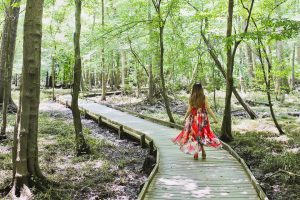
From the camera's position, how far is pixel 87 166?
10.7 metres

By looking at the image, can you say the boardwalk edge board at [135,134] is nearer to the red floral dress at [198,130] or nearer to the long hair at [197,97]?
the red floral dress at [198,130]

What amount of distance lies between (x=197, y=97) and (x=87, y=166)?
13.5ft

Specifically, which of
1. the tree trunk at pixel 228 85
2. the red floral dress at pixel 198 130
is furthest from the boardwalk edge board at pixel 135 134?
the tree trunk at pixel 228 85

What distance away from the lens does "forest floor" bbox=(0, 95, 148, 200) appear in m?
8.40

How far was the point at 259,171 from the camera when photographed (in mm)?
9750

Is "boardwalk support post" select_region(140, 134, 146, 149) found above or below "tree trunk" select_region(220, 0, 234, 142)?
below

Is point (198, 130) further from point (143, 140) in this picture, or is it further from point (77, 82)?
point (77, 82)

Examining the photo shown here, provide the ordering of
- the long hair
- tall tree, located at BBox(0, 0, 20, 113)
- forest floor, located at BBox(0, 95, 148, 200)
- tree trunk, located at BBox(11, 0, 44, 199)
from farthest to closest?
tall tree, located at BBox(0, 0, 20, 113)
the long hair
forest floor, located at BBox(0, 95, 148, 200)
tree trunk, located at BBox(11, 0, 44, 199)

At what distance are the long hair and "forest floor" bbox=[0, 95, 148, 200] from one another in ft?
8.26

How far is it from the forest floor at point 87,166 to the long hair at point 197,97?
2.52 metres

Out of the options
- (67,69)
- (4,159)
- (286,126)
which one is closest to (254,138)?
(286,126)

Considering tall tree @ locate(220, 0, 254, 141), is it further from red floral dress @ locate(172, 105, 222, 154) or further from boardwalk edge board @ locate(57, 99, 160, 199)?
red floral dress @ locate(172, 105, 222, 154)

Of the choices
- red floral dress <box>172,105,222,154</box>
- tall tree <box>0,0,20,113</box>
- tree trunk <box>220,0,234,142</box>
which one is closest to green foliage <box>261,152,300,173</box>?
red floral dress <box>172,105,222,154</box>

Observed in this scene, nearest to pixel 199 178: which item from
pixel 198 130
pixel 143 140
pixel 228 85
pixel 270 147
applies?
pixel 198 130
